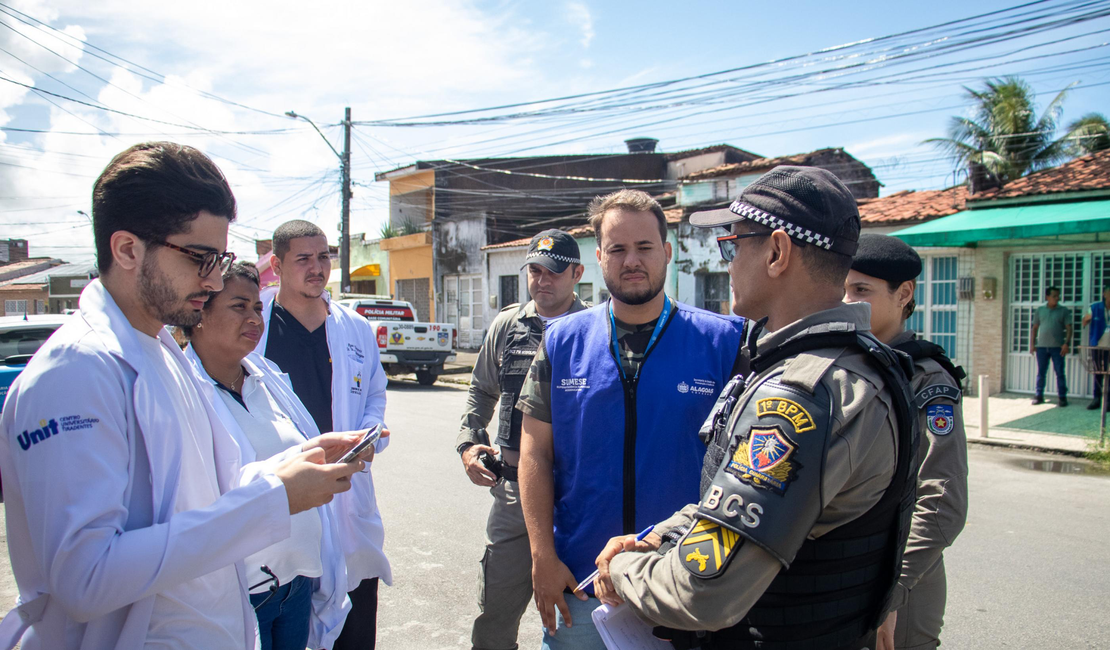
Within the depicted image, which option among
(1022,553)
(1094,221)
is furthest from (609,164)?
(1022,553)

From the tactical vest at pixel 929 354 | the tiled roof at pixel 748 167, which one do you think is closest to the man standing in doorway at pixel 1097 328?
the tiled roof at pixel 748 167

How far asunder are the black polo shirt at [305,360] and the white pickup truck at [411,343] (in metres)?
11.8

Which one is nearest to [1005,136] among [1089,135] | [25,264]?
[1089,135]

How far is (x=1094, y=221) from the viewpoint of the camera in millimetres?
9625

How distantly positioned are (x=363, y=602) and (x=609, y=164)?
26.5 meters

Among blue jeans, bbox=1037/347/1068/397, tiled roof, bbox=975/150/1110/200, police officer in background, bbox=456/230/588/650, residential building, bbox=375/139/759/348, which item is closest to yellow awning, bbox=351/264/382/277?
residential building, bbox=375/139/759/348

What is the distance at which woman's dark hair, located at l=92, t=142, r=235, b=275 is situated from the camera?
1.59 m

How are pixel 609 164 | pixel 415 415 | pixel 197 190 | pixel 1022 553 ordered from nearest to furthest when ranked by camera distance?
pixel 197 190 < pixel 1022 553 < pixel 415 415 < pixel 609 164

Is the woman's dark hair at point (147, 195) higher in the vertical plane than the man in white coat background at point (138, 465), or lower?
higher

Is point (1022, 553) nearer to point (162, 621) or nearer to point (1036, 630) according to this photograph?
point (1036, 630)

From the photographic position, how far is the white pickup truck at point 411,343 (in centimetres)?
1539

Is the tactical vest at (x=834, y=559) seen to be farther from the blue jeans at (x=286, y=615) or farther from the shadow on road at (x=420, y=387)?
the shadow on road at (x=420, y=387)

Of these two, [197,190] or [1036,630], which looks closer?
[197,190]

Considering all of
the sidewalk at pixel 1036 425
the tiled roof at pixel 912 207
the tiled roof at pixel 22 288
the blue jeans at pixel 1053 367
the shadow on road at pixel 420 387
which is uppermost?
the tiled roof at pixel 912 207
